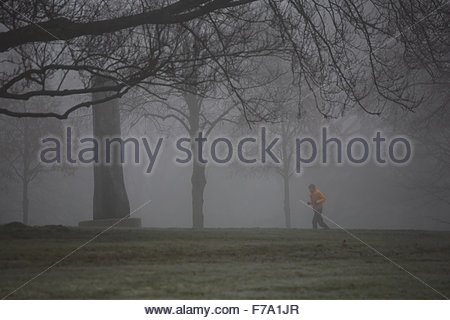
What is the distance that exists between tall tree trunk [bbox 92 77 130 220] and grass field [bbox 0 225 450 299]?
5.02 m

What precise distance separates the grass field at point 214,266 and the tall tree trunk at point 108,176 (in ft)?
16.5

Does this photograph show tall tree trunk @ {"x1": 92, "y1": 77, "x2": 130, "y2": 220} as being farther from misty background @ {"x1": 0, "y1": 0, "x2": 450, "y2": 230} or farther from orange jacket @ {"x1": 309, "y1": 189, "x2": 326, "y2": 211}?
orange jacket @ {"x1": 309, "y1": 189, "x2": 326, "y2": 211}

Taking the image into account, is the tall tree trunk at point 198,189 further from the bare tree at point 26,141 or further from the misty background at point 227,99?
the bare tree at point 26,141

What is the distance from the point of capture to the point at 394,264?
759cm

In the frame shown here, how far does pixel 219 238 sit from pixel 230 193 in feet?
120

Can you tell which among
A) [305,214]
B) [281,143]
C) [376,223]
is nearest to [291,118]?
[281,143]

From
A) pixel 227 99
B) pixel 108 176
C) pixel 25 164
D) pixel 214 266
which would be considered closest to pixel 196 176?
pixel 108 176

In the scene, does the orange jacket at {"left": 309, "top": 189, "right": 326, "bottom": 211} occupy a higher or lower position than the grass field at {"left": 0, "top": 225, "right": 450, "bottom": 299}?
higher

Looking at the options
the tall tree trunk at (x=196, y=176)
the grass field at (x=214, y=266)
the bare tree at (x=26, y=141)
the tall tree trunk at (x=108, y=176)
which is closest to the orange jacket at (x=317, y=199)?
the tall tree trunk at (x=196, y=176)

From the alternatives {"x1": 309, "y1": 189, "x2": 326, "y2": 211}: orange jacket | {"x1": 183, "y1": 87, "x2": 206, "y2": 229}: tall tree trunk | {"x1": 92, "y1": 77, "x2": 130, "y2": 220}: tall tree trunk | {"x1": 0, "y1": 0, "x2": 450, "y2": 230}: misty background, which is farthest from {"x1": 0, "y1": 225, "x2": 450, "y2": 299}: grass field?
{"x1": 183, "y1": 87, "x2": 206, "y2": 229}: tall tree trunk

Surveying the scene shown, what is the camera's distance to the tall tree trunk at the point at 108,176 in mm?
16578

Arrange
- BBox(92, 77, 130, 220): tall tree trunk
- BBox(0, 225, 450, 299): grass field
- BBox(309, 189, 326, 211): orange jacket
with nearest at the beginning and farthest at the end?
BBox(0, 225, 450, 299): grass field, BBox(92, 77, 130, 220): tall tree trunk, BBox(309, 189, 326, 211): orange jacket

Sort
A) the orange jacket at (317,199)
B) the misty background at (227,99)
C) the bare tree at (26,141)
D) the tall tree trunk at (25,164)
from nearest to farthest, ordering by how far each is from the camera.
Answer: the misty background at (227,99) < the orange jacket at (317,199) < the tall tree trunk at (25,164) < the bare tree at (26,141)

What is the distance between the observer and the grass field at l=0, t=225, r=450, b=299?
18.0ft
